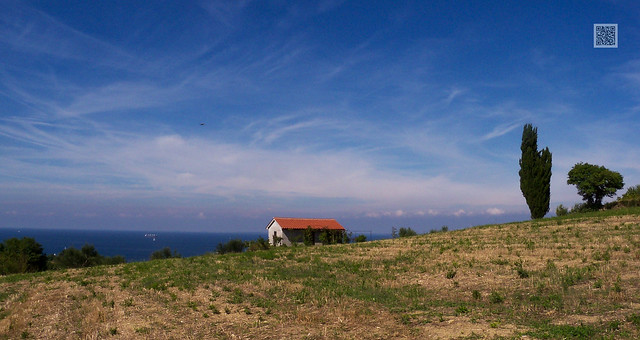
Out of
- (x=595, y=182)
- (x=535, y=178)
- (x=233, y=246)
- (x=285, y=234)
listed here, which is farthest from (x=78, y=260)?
(x=595, y=182)

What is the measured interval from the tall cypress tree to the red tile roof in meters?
32.7

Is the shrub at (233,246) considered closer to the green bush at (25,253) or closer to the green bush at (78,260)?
the green bush at (78,260)

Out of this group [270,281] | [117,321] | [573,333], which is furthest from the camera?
[270,281]

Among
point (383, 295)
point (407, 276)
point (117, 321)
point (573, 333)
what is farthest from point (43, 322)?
point (573, 333)

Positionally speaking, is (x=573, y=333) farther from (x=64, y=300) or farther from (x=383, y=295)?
(x=64, y=300)

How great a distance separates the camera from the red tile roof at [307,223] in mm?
76125

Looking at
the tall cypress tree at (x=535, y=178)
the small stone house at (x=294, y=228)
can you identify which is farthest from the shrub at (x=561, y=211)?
the small stone house at (x=294, y=228)

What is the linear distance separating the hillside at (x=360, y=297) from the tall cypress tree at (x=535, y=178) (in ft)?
90.0

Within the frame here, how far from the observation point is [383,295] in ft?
59.2

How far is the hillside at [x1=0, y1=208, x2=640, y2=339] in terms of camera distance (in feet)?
42.9

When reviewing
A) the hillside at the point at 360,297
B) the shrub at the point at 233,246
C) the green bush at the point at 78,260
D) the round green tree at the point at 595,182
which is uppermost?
the round green tree at the point at 595,182

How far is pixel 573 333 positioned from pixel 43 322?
1759cm

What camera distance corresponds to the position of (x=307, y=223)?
78750mm

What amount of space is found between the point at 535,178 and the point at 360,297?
151 feet
